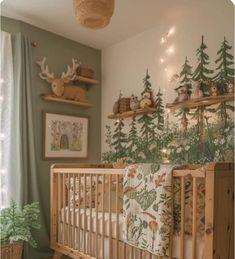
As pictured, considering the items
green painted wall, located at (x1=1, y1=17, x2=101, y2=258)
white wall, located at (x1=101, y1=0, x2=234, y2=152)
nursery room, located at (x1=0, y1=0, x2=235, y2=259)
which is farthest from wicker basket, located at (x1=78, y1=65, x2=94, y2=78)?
white wall, located at (x1=101, y1=0, x2=234, y2=152)

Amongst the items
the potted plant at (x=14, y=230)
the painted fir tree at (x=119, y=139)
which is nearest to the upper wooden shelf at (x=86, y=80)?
the painted fir tree at (x=119, y=139)

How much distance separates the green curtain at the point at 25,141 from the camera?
9.02 feet

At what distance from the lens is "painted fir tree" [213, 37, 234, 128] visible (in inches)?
94.0

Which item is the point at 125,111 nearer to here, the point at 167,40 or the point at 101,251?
the point at 167,40

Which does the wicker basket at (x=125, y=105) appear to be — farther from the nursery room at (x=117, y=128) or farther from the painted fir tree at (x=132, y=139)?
the painted fir tree at (x=132, y=139)

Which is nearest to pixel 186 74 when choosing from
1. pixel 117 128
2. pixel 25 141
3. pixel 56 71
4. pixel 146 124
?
pixel 146 124

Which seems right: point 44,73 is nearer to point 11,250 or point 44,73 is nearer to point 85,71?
point 85,71

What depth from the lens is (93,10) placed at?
1770 millimetres

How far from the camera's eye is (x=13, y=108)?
9.20 ft

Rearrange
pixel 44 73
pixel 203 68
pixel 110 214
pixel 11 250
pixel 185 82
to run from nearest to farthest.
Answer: pixel 110 214 < pixel 11 250 < pixel 203 68 < pixel 185 82 < pixel 44 73

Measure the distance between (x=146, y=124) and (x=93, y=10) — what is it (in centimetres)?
155

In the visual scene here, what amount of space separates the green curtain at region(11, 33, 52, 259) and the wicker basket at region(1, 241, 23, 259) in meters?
0.35

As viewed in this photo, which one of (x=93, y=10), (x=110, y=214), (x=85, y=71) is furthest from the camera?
(x=85, y=71)

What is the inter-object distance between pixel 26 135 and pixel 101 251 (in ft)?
4.34
